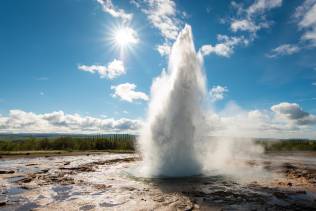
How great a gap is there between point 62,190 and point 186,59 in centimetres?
1737

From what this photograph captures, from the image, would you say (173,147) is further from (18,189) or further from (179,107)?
(18,189)

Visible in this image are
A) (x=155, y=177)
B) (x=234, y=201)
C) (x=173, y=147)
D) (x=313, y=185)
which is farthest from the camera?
(x=173, y=147)

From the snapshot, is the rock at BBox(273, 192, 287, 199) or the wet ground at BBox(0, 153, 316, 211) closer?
the wet ground at BBox(0, 153, 316, 211)

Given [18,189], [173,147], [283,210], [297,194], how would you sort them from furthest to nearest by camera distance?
[173,147] < [18,189] < [297,194] < [283,210]

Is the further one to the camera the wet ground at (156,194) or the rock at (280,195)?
the rock at (280,195)

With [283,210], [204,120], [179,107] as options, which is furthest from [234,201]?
[204,120]

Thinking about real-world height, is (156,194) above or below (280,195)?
above

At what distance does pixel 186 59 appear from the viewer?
2772cm

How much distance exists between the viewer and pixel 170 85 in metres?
26.8

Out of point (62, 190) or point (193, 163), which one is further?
point (193, 163)

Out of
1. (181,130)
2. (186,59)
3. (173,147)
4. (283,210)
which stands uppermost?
(186,59)

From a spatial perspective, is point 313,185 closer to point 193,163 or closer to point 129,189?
point 193,163

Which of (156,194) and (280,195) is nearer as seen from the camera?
(156,194)

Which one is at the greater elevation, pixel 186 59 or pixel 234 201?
pixel 186 59
